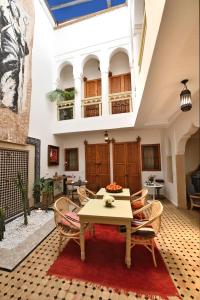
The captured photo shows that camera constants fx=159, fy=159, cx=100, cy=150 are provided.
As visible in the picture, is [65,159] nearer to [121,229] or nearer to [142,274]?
[121,229]

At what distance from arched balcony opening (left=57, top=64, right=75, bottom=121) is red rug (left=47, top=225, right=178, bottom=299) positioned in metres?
5.09

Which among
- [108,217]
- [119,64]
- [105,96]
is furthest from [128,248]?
[119,64]

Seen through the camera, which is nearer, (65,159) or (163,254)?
(163,254)

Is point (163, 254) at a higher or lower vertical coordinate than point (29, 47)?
lower

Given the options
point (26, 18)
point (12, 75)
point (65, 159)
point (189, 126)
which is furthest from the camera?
point (65, 159)

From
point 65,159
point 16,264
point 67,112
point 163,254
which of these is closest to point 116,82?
point 67,112

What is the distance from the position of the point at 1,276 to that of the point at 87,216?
1355 millimetres

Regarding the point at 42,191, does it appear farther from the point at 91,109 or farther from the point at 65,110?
the point at 91,109

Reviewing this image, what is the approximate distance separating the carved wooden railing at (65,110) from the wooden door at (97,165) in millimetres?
1507

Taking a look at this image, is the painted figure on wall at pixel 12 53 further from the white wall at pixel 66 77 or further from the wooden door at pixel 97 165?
the wooden door at pixel 97 165

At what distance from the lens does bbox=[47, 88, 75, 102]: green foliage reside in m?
6.15

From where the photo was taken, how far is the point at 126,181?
667 cm

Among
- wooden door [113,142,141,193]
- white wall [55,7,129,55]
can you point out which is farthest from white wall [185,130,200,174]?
white wall [55,7,129,55]

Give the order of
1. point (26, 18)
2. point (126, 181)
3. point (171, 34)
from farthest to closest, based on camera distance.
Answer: point (126, 181) → point (26, 18) → point (171, 34)
